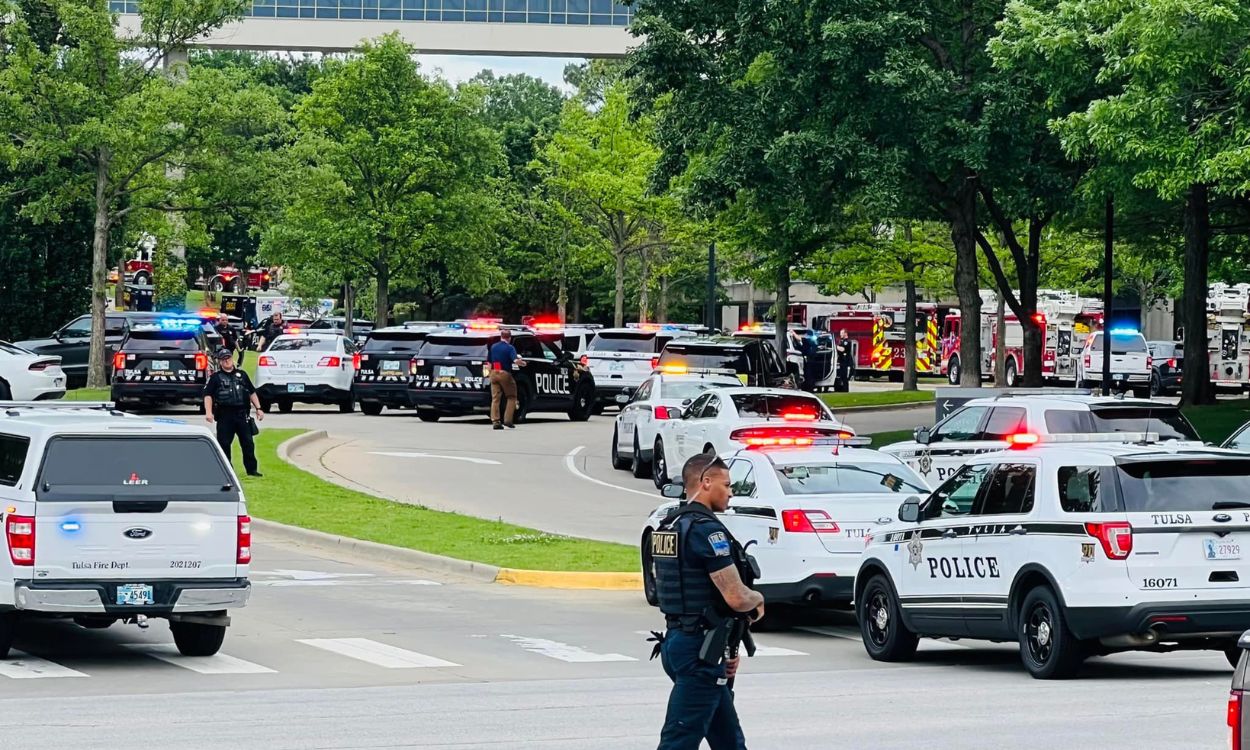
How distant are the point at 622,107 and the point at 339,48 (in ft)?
45.9

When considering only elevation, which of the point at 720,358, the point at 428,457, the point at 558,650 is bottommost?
the point at 558,650

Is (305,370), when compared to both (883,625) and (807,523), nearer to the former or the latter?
(807,523)

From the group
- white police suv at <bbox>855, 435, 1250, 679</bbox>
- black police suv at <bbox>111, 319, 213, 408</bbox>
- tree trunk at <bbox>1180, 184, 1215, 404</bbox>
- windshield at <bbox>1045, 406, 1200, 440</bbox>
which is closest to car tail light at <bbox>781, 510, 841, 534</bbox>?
white police suv at <bbox>855, 435, 1250, 679</bbox>

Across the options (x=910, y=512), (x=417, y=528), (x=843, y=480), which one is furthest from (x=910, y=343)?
(x=910, y=512)

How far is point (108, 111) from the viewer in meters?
45.9

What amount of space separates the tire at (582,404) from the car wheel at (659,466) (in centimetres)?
1179

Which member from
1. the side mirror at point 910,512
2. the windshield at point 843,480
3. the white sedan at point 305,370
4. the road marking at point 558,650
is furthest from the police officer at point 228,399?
the white sedan at point 305,370

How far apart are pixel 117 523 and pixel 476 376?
2539cm

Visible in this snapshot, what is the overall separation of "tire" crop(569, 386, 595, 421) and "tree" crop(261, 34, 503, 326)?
21.0m

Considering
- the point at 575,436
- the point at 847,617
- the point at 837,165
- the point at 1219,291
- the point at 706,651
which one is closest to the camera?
the point at 706,651

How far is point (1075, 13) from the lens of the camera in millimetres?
29281

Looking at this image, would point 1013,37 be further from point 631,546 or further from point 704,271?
point 704,271

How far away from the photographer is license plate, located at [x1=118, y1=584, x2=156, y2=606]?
13.7m

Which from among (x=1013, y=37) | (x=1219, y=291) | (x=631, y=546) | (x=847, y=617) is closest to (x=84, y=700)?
(x=847, y=617)
